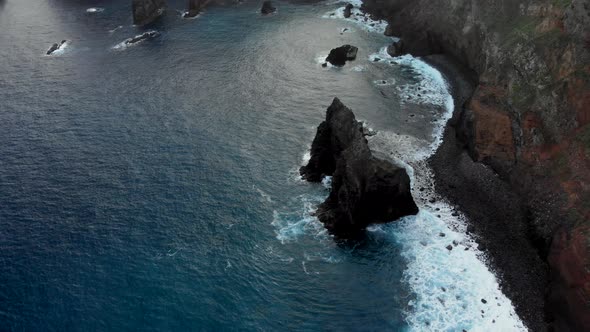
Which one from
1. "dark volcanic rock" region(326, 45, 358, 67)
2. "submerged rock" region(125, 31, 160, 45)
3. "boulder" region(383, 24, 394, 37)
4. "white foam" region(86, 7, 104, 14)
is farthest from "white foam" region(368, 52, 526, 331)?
→ "white foam" region(86, 7, 104, 14)

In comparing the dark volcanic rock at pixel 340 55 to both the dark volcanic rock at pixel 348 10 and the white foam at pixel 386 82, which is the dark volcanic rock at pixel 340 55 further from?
the dark volcanic rock at pixel 348 10

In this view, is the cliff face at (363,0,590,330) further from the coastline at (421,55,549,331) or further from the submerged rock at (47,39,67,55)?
the submerged rock at (47,39,67,55)

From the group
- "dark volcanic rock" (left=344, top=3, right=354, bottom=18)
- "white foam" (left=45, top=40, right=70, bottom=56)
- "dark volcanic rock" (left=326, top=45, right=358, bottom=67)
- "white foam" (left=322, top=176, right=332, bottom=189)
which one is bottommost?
"white foam" (left=322, top=176, right=332, bottom=189)

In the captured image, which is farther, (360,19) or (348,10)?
(348,10)

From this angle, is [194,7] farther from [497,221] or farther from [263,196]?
[497,221]

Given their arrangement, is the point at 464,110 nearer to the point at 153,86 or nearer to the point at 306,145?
the point at 306,145

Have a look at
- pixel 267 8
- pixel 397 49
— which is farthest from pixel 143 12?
pixel 397 49

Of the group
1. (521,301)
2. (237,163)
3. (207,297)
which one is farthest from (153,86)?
(521,301)

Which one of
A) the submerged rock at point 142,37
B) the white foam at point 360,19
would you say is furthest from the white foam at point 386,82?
the submerged rock at point 142,37
